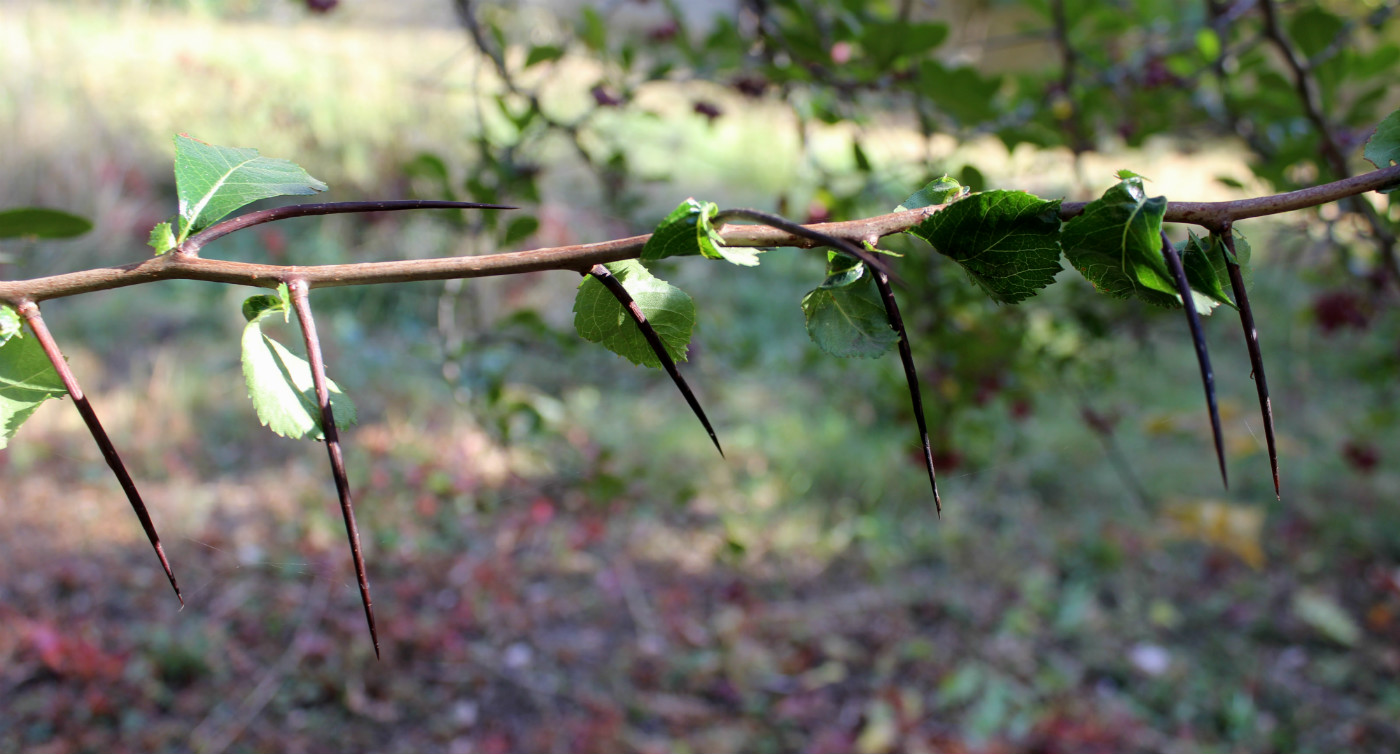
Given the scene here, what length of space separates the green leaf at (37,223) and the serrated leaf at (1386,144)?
0.71 m

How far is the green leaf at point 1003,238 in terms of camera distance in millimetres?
350

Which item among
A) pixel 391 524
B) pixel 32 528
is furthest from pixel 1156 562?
pixel 32 528

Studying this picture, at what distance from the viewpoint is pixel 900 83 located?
→ 128cm

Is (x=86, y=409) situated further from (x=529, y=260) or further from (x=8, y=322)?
(x=529, y=260)

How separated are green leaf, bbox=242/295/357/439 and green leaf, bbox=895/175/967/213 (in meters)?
0.26

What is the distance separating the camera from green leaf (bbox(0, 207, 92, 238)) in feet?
1.84

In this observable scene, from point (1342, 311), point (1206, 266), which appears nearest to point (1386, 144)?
point (1206, 266)

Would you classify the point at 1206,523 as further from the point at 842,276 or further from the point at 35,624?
the point at 35,624

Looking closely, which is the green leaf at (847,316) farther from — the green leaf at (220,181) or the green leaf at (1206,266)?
the green leaf at (220,181)

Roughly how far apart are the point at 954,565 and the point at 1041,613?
0.28 m

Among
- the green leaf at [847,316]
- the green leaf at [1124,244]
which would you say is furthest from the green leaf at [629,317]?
the green leaf at [1124,244]

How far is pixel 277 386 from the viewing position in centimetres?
39

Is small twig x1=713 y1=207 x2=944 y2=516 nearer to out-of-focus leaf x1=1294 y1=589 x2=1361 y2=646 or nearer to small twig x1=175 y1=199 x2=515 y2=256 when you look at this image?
small twig x1=175 y1=199 x2=515 y2=256

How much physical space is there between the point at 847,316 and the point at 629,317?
10 centimetres
